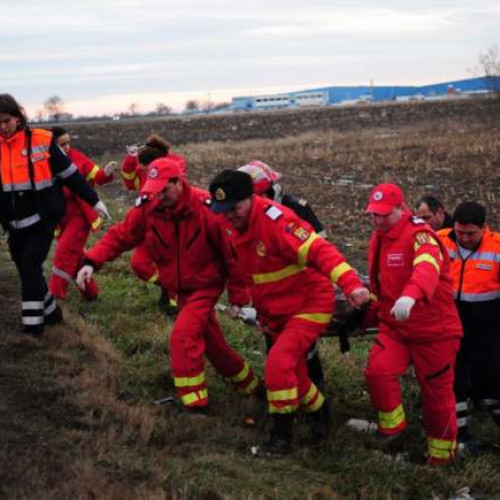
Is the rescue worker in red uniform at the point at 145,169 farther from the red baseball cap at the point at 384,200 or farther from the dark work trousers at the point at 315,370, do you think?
the red baseball cap at the point at 384,200

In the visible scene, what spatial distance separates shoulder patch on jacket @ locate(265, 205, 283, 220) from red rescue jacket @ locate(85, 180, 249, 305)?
659 millimetres

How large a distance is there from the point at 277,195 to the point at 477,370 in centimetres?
202

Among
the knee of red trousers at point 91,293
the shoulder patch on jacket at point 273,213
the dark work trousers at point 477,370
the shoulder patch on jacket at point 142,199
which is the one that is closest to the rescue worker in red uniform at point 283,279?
the shoulder patch on jacket at point 273,213

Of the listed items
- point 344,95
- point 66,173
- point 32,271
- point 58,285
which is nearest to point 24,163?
point 66,173

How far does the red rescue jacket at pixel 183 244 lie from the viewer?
19.3 ft

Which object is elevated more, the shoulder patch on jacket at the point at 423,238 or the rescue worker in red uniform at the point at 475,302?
the shoulder patch on jacket at the point at 423,238

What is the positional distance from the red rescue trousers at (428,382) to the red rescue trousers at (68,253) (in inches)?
166

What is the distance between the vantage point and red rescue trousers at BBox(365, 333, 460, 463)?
5.49m

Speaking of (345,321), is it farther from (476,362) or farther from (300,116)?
(300,116)

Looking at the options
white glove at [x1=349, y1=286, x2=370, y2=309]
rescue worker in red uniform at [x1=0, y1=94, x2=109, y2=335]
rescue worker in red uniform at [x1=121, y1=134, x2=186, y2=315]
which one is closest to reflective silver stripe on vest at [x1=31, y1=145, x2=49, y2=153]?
rescue worker in red uniform at [x1=0, y1=94, x2=109, y2=335]

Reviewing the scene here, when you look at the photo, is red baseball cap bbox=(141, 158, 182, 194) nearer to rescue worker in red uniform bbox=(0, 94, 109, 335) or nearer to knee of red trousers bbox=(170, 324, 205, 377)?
knee of red trousers bbox=(170, 324, 205, 377)

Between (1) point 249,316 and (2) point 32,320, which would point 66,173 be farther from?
(1) point 249,316

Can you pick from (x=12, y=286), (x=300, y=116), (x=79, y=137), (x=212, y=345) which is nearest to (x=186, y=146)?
(x=79, y=137)

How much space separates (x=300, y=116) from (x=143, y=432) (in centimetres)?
5447
